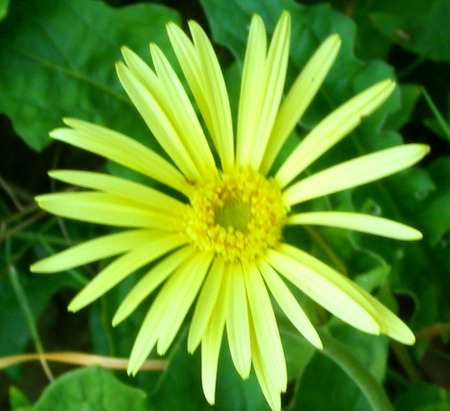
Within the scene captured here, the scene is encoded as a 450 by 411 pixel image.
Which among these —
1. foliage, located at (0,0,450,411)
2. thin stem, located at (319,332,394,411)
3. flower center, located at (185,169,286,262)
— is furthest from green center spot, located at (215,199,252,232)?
thin stem, located at (319,332,394,411)

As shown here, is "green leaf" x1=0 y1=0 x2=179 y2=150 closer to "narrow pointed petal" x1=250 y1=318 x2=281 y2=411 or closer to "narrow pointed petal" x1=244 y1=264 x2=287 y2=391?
"narrow pointed petal" x1=244 y1=264 x2=287 y2=391

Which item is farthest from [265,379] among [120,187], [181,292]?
[120,187]

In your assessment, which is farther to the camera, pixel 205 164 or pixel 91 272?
pixel 91 272

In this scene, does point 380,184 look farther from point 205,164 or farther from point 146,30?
point 146,30

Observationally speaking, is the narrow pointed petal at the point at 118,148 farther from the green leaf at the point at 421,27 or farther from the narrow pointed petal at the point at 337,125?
the green leaf at the point at 421,27

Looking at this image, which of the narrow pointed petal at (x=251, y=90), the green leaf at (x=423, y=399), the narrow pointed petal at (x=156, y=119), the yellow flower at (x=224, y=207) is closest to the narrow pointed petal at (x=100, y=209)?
the yellow flower at (x=224, y=207)

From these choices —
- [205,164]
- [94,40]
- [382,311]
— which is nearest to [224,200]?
[205,164]
